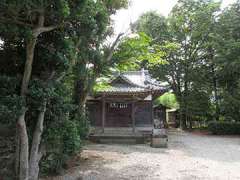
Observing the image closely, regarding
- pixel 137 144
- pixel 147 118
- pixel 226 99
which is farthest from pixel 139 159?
pixel 226 99

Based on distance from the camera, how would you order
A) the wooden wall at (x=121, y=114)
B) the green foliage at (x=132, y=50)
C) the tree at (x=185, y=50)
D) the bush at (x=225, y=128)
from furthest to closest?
the tree at (x=185, y=50)
the bush at (x=225, y=128)
the wooden wall at (x=121, y=114)
the green foliage at (x=132, y=50)

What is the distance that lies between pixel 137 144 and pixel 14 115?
10.9 metres

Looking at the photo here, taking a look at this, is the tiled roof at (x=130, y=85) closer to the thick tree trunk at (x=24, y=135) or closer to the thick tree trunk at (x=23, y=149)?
the thick tree trunk at (x=24, y=135)

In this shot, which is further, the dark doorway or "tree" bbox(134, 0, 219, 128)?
"tree" bbox(134, 0, 219, 128)

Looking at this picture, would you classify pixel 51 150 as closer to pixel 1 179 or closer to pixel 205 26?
pixel 1 179

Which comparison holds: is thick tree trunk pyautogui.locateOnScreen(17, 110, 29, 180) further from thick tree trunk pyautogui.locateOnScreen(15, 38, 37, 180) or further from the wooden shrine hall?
the wooden shrine hall

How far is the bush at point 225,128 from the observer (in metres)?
23.6

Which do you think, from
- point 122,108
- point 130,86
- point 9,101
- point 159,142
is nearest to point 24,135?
point 9,101

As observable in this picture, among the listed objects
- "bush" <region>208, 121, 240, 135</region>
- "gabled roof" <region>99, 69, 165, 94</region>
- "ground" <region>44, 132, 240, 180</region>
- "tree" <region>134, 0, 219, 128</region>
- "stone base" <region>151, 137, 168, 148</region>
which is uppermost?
"tree" <region>134, 0, 219, 128</region>

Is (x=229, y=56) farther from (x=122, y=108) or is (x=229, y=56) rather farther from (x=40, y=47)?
(x=40, y=47)

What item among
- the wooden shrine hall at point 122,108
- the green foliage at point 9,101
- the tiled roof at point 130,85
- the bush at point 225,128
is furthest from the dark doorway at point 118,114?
the green foliage at point 9,101

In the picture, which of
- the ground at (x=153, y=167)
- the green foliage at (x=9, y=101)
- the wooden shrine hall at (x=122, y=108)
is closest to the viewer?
the green foliage at (x=9, y=101)

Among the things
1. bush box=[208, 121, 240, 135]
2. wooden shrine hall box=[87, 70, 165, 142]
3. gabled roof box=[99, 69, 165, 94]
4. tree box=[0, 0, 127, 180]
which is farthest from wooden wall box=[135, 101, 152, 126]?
tree box=[0, 0, 127, 180]

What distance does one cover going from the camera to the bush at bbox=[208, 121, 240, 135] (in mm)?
23609
